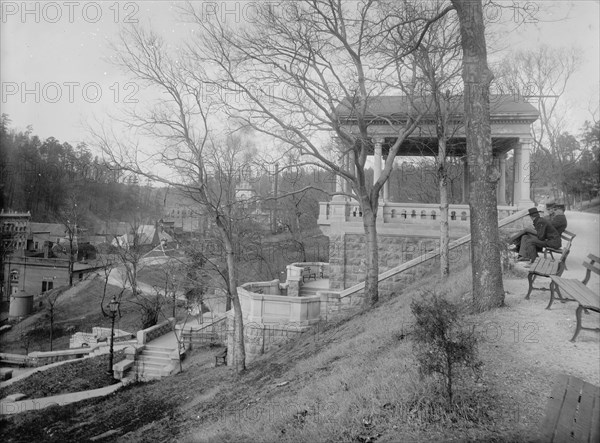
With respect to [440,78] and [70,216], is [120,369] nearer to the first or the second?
[70,216]

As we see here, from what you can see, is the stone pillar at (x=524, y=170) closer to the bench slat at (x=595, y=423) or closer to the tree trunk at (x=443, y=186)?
the tree trunk at (x=443, y=186)

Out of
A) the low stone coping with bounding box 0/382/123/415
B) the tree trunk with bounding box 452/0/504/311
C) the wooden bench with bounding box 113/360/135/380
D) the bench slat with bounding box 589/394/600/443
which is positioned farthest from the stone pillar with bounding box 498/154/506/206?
the low stone coping with bounding box 0/382/123/415

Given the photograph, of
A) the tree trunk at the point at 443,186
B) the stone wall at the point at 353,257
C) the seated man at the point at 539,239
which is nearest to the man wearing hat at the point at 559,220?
the seated man at the point at 539,239

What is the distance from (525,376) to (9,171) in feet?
21.3

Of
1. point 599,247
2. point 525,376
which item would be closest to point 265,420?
point 525,376

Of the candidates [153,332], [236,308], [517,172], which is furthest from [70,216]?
[517,172]

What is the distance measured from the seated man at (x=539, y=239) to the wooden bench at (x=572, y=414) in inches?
227

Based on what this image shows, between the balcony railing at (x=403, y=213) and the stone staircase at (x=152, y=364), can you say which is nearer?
the balcony railing at (x=403, y=213)

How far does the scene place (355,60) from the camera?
10266 millimetres

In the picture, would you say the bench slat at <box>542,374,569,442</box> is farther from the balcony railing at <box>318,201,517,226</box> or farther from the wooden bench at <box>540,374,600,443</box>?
the balcony railing at <box>318,201,517,226</box>

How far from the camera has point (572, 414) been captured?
294 cm

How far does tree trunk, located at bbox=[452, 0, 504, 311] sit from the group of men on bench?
9.96 feet

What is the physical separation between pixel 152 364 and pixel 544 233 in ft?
50.1

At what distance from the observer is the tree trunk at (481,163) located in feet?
20.1
